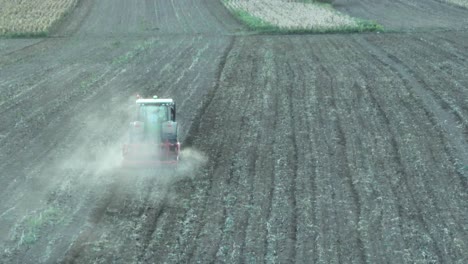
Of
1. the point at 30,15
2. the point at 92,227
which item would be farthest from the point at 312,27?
the point at 92,227

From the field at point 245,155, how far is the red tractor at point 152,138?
39 centimetres

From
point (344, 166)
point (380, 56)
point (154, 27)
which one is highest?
point (344, 166)

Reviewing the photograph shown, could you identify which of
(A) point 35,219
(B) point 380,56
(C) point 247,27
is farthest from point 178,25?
(A) point 35,219

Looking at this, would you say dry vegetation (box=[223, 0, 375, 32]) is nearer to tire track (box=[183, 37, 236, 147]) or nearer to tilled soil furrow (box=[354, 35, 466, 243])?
tire track (box=[183, 37, 236, 147])

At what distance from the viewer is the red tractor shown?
1809 centimetres

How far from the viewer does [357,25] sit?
144 ft

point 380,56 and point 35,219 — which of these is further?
point 380,56

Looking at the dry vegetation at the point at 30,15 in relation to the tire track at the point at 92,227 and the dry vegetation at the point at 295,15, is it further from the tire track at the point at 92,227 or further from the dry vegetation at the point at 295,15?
the tire track at the point at 92,227

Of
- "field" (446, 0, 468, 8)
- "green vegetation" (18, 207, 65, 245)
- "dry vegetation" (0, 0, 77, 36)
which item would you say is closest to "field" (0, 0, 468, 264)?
"green vegetation" (18, 207, 65, 245)

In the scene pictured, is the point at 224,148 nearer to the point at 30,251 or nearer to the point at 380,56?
the point at 30,251

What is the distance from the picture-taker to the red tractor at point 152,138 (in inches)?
712

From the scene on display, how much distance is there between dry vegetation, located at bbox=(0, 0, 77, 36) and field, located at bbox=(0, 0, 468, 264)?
270 inches

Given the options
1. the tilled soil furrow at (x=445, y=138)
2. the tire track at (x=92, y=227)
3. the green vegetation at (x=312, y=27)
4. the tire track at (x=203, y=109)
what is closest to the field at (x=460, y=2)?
the green vegetation at (x=312, y=27)

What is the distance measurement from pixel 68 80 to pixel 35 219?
15132 mm
